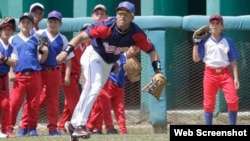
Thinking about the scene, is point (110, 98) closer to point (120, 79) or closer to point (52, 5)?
point (120, 79)

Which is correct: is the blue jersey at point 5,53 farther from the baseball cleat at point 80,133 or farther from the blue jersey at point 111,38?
the baseball cleat at point 80,133

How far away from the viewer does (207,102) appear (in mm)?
11633

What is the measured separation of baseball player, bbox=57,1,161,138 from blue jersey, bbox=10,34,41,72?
84.6 inches

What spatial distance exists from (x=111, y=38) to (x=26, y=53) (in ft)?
8.25

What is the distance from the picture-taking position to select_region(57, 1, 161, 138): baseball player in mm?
9391

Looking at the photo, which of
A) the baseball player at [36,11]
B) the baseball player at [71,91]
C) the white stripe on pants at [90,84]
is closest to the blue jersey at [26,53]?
the baseball player at [36,11]

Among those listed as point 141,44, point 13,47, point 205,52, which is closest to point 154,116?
point 205,52

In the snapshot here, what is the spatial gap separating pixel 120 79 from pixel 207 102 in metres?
1.47

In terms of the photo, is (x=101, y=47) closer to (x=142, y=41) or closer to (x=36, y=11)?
(x=142, y=41)

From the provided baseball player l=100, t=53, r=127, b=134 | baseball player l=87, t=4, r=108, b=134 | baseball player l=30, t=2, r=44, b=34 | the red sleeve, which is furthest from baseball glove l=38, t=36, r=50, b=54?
the red sleeve

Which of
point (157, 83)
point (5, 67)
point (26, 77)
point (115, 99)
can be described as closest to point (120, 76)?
point (115, 99)

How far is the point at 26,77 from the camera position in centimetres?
1166

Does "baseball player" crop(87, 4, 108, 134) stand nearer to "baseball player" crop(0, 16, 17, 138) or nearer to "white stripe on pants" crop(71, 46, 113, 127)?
"baseball player" crop(0, 16, 17, 138)

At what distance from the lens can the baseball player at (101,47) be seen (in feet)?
30.8
